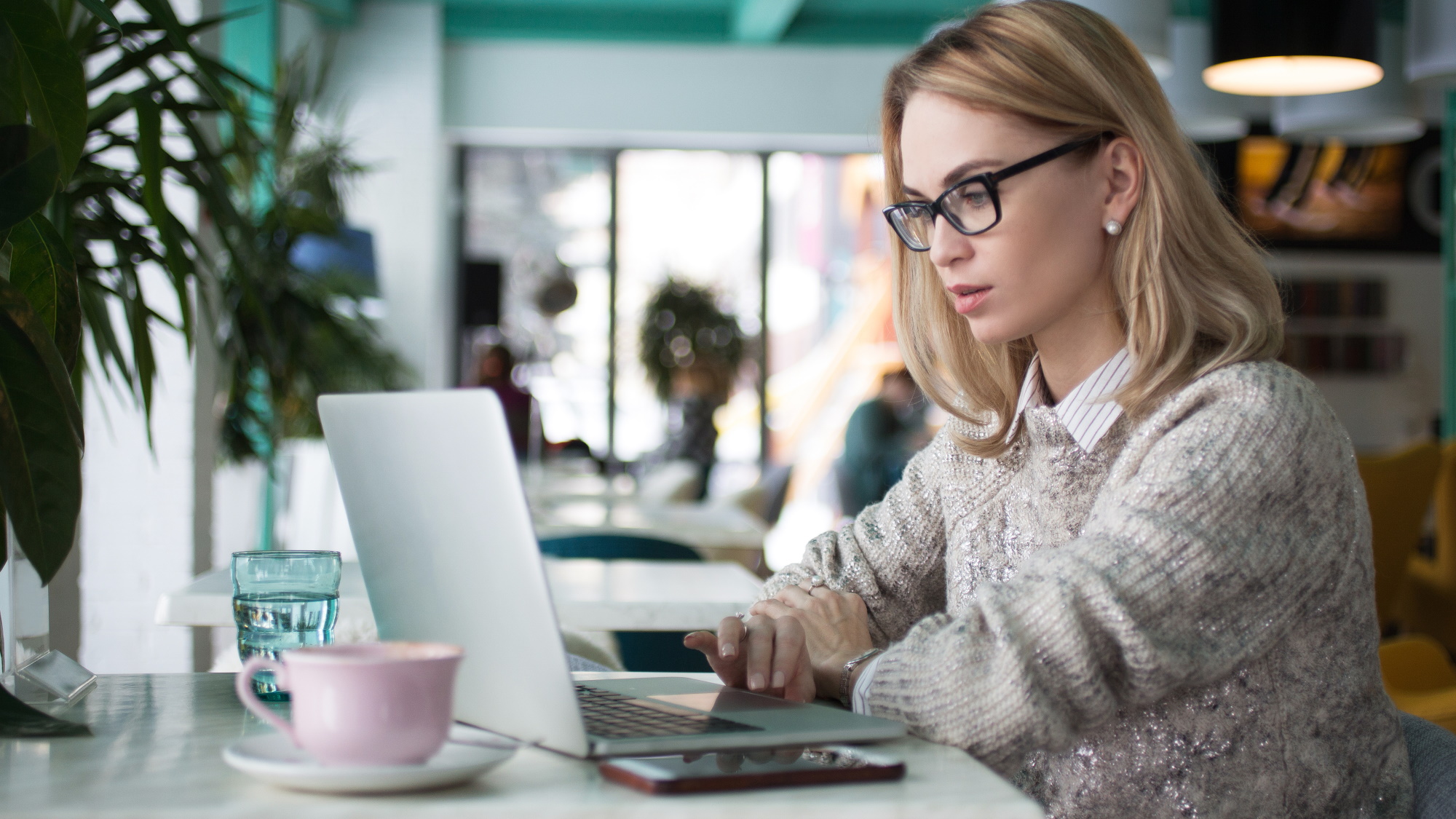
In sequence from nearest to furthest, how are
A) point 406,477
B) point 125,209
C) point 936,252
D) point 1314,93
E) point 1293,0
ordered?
point 406,477, point 936,252, point 125,209, point 1293,0, point 1314,93

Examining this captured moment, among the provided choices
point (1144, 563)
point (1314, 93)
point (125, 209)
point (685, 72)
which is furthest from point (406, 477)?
point (685, 72)

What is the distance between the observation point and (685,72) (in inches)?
352

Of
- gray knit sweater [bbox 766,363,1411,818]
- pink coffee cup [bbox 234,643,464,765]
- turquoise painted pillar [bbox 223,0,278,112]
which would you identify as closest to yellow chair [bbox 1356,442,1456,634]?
gray knit sweater [bbox 766,363,1411,818]

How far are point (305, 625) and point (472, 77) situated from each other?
8219 millimetres

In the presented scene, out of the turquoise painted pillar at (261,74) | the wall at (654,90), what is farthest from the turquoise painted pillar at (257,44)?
the wall at (654,90)

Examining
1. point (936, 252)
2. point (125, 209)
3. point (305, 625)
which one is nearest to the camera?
point (305, 625)

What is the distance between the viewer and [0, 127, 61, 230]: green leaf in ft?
2.82

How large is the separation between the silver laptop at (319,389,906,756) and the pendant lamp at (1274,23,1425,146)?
181 inches

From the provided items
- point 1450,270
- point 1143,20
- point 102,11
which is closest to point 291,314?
point 1143,20

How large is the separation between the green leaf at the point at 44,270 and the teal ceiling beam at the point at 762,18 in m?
7.00

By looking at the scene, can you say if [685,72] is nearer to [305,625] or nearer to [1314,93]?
[1314,93]

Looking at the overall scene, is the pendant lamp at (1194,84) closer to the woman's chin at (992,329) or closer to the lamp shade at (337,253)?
the lamp shade at (337,253)

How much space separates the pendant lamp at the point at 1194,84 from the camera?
484cm

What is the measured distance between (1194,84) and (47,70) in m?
4.57
